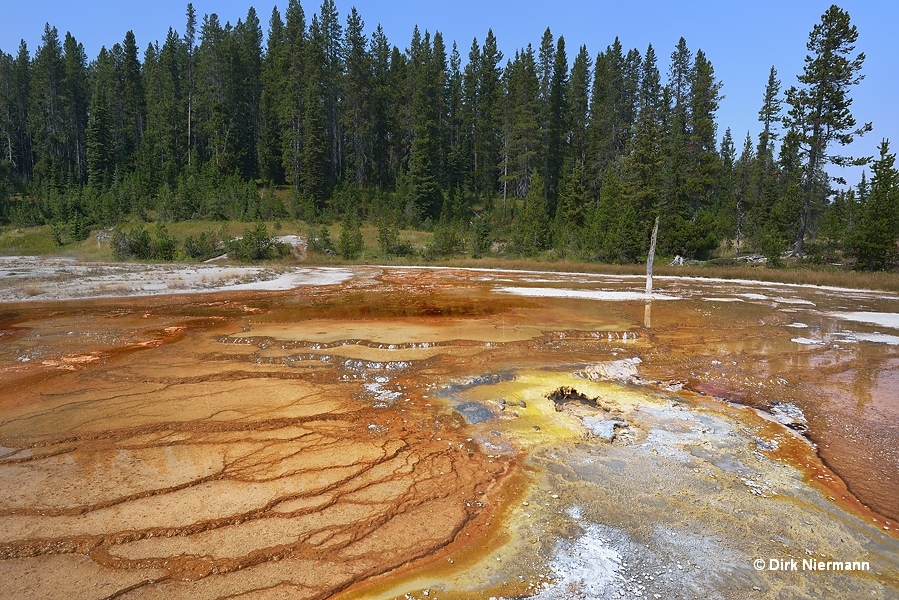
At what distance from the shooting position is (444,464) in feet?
18.1

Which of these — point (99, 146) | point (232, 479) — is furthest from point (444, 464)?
point (99, 146)

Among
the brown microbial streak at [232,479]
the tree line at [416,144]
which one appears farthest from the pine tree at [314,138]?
the brown microbial streak at [232,479]

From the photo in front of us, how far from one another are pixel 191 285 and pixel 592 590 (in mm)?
21935

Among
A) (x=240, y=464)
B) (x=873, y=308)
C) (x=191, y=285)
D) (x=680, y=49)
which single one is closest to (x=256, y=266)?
(x=191, y=285)

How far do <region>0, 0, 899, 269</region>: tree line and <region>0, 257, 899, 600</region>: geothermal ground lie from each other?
25440 millimetres

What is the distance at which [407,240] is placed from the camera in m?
38.5

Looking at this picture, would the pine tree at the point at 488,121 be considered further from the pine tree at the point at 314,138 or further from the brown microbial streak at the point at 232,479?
the brown microbial streak at the point at 232,479

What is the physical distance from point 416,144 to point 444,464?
157 feet

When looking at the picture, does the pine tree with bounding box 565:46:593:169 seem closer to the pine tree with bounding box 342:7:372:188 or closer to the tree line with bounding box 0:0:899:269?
the tree line with bounding box 0:0:899:269

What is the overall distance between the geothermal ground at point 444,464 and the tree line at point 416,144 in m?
25.4

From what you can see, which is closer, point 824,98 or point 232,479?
point 232,479

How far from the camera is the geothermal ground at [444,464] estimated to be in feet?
12.5

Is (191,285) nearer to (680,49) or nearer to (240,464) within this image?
(240,464)

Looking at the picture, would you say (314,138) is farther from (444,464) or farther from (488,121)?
(444,464)
